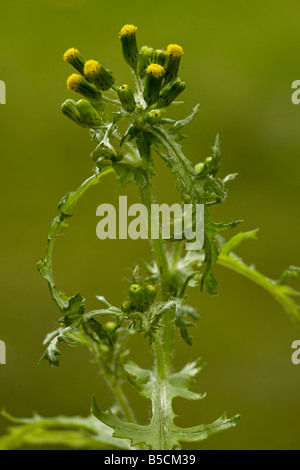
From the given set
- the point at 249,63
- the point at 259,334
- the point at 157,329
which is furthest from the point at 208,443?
the point at 249,63

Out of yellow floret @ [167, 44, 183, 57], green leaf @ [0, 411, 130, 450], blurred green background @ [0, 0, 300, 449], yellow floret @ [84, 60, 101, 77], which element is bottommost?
green leaf @ [0, 411, 130, 450]

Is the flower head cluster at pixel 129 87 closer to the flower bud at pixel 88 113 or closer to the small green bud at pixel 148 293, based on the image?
the flower bud at pixel 88 113

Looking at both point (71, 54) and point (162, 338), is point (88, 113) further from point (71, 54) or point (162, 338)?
point (162, 338)

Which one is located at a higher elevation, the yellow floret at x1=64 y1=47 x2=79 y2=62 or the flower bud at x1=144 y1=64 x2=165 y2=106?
the yellow floret at x1=64 y1=47 x2=79 y2=62

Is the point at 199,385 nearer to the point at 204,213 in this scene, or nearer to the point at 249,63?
the point at 249,63

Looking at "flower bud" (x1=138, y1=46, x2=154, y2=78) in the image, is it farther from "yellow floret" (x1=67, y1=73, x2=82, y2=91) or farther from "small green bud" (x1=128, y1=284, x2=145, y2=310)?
"small green bud" (x1=128, y1=284, x2=145, y2=310)

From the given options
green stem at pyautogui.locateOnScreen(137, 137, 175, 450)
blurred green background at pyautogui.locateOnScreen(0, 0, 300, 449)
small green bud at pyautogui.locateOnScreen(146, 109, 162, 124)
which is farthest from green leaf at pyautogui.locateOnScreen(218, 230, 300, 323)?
blurred green background at pyautogui.locateOnScreen(0, 0, 300, 449)
